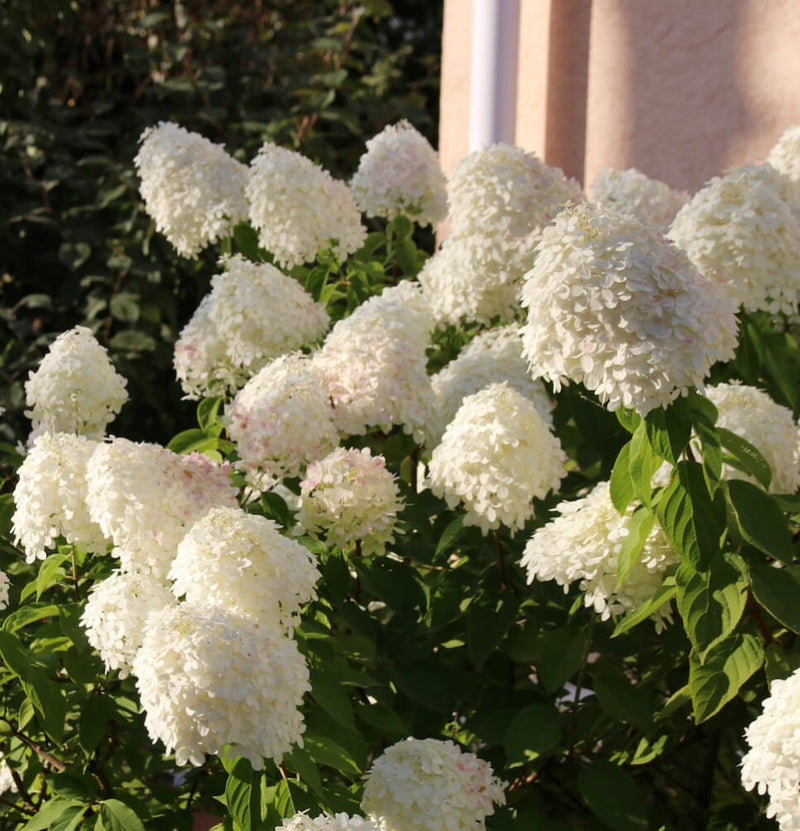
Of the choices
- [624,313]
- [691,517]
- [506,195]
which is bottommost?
[691,517]

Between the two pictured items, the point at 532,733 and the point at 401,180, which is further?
the point at 401,180

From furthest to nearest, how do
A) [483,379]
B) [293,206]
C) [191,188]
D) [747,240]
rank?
1. [191,188]
2. [293,206]
3. [483,379]
4. [747,240]

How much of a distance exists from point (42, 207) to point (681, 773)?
3.81 metres

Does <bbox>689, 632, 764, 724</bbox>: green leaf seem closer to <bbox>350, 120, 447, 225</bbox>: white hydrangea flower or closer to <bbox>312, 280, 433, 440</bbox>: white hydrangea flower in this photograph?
<bbox>312, 280, 433, 440</bbox>: white hydrangea flower

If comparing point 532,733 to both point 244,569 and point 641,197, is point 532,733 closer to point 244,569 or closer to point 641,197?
point 244,569

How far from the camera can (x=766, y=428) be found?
1.92 m

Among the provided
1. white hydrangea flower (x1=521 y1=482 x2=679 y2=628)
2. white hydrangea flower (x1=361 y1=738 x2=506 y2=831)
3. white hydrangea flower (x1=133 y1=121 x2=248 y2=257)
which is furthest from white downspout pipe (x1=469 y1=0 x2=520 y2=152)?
white hydrangea flower (x1=361 y1=738 x2=506 y2=831)

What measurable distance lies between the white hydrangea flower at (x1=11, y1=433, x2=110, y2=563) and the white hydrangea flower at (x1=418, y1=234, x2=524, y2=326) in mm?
874

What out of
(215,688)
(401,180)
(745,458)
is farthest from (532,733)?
(401,180)

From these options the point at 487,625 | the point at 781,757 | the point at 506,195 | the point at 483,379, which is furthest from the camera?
the point at 506,195

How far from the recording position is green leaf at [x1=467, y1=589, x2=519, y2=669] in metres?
1.97

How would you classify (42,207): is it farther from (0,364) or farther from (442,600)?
(442,600)

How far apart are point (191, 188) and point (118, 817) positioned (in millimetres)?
1391

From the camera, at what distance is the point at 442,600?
2.07 m
